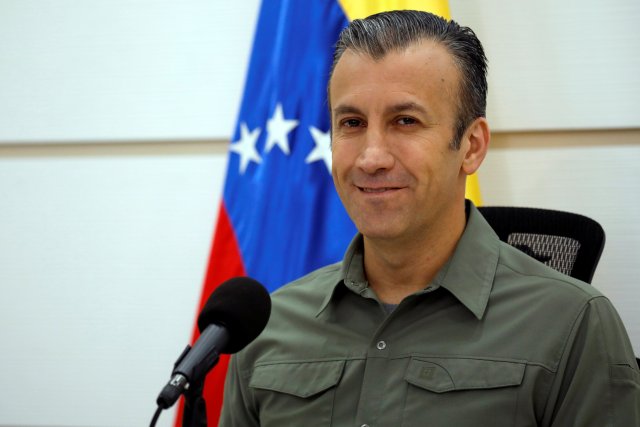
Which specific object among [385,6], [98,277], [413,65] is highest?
[385,6]

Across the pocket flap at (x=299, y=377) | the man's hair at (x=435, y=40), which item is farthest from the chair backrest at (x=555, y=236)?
the pocket flap at (x=299, y=377)

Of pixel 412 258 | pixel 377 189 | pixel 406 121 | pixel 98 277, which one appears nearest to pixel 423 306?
pixel 412 258

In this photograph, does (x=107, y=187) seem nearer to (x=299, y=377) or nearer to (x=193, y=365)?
(x=299, y=377)

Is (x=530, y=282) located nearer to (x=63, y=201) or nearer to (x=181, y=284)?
(x=181, y=284)

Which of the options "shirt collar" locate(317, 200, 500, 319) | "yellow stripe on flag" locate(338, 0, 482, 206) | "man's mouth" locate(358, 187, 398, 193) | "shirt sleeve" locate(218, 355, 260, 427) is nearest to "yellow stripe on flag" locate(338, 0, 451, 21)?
"yellow stripe on flag" locate(338, 0, 482, 206)

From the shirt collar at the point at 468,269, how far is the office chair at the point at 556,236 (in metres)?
0.19

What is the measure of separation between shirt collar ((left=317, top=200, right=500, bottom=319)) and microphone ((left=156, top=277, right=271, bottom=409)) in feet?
1.30

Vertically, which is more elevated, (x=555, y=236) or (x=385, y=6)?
(x=385, y=6)

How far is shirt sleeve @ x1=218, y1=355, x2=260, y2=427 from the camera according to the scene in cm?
145

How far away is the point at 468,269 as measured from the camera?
4.41ft

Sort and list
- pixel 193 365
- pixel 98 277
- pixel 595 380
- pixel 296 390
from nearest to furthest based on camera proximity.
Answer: pixel 193 365
pixel 595 380
pixel 296 390
pixel 98 277

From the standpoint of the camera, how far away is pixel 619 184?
84.2 inches

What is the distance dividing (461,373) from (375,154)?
395 mm

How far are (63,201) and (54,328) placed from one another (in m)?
0.43
